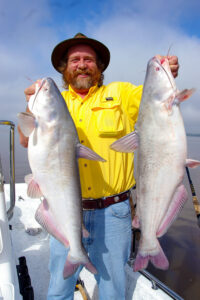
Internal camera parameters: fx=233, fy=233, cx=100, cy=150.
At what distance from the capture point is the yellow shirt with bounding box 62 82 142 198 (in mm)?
2695

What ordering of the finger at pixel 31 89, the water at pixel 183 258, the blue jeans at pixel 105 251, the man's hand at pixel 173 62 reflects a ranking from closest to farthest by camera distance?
the man's hand at pixel 173 62
the finger at pixel 31 89
the blue jeans at pixel 105 251
the water at pixel 183 258

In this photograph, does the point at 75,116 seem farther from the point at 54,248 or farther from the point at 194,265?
the point at 194,265

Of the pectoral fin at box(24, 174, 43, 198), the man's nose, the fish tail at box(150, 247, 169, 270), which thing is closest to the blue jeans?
the fish tail at box(150, 247, 169, 270)

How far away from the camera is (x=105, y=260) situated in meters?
2.65

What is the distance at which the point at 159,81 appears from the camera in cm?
215

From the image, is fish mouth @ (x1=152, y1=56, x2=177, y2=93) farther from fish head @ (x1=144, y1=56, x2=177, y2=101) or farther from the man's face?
the man's face

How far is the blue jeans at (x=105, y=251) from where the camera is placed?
2643mm

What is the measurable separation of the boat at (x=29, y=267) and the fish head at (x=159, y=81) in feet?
5.52

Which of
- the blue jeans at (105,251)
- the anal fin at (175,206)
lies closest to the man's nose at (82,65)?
the blue jeans at (105,251)

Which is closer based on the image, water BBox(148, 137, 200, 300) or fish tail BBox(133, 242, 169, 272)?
fish tail BBox(133, 242, 169, 272)

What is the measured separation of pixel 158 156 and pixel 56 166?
3.04 ft

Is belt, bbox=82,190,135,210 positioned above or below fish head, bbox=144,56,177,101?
below

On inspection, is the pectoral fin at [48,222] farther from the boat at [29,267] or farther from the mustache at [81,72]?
the mustache at [81,72]

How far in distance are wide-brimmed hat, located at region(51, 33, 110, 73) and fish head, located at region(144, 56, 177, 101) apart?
1.12 metres
